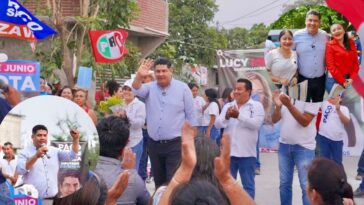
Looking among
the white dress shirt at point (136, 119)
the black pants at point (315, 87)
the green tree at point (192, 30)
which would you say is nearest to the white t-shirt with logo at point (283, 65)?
the black pants at point (315, 87)

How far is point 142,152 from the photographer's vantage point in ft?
31.9

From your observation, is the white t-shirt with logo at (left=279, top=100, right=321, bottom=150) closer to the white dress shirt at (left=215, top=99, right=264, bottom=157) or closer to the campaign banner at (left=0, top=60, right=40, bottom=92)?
the white dress shirt at (left=215, top=99, right=264, bottom=157)

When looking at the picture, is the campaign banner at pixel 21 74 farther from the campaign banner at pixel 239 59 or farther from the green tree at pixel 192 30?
the green tree at pixel 192 30

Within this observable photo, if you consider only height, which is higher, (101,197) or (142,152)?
(101,197)

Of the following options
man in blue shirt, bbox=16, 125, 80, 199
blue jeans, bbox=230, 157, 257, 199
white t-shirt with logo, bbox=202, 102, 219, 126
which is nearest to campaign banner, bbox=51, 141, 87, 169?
man in blue shirt, bbox=16, 125, 80, 199

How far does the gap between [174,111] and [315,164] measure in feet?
12.7

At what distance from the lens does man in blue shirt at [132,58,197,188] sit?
753 cm

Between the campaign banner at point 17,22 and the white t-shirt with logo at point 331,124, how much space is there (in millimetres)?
3982

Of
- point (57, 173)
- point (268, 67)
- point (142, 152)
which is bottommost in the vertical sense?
point (142, 152)

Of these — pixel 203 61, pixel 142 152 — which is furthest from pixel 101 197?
pixel 203 61

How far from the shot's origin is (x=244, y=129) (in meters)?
7.43

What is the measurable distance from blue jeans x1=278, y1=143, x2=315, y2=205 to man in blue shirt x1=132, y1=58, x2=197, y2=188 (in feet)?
3.40

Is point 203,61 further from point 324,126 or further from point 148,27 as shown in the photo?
point 324,126

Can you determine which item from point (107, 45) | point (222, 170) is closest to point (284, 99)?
point (222, 170)
